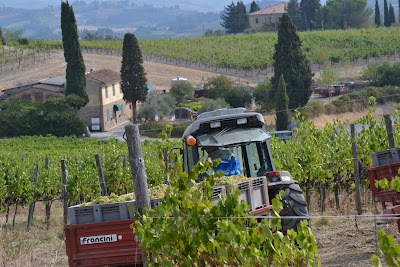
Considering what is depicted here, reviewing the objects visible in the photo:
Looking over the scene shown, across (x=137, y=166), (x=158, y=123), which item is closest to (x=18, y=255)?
(x=137, y=166)

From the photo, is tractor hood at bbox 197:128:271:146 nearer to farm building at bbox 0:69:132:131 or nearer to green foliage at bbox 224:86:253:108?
farm building at bbox 0:69:132:131

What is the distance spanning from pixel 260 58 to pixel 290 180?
79.3 metres

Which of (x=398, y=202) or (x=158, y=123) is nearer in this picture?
(x=398, y=202)

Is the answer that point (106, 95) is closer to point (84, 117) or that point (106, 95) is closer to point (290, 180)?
point (84, 117)

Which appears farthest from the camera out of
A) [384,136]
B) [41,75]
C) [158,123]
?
[41,75]

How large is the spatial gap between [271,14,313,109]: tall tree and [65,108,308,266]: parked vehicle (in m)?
47.6

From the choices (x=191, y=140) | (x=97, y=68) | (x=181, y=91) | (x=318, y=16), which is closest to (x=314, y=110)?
(x=181, y=91)

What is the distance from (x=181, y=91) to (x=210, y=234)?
6280 cm

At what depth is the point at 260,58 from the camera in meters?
91.0

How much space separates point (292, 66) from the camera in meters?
61.1

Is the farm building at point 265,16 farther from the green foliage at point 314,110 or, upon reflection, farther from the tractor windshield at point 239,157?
the tractor windshield at point 239,157

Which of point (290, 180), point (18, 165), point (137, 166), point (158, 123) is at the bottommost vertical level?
point (158, 123)

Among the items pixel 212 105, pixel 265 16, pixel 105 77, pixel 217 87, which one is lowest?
pixel 212 105

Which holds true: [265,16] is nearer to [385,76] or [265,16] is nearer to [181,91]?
[181,91]
